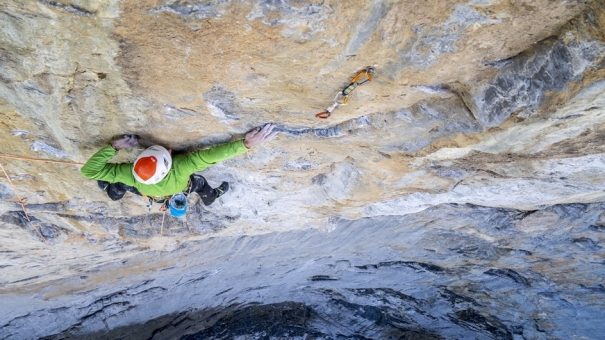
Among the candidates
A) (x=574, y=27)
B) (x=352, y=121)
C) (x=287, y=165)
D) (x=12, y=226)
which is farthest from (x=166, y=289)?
(x=574, y=27)

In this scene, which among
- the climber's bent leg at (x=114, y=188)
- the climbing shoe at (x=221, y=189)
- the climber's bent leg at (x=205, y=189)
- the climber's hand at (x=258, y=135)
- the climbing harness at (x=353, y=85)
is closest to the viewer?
the climbing harness at (x=353, y=85)

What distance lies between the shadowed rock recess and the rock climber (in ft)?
0.30

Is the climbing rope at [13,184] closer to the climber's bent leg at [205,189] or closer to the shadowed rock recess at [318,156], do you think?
the shadowed rock recess at [318,156]

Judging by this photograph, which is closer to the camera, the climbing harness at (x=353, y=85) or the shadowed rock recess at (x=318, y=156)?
the shadowed rock recess at (x=318, y=156)

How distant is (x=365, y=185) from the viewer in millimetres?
3963

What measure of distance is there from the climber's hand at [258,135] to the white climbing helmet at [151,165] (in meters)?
0.62

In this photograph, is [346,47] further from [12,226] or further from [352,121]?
[12,226]

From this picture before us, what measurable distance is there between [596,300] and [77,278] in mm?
6509

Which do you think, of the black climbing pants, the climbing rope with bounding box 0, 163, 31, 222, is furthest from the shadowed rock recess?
the black climbing pants

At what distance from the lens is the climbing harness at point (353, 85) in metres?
2.47

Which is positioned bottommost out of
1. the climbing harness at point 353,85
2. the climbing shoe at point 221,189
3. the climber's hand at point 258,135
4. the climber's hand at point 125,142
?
the climbing shoe at point 221,189

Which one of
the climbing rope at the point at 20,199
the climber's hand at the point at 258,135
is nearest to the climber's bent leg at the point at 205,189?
the climber's hand at the point at 258,135

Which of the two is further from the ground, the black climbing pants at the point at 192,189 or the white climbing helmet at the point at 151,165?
the white climbing helmet at the point at 151,165

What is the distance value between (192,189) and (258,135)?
100cm
